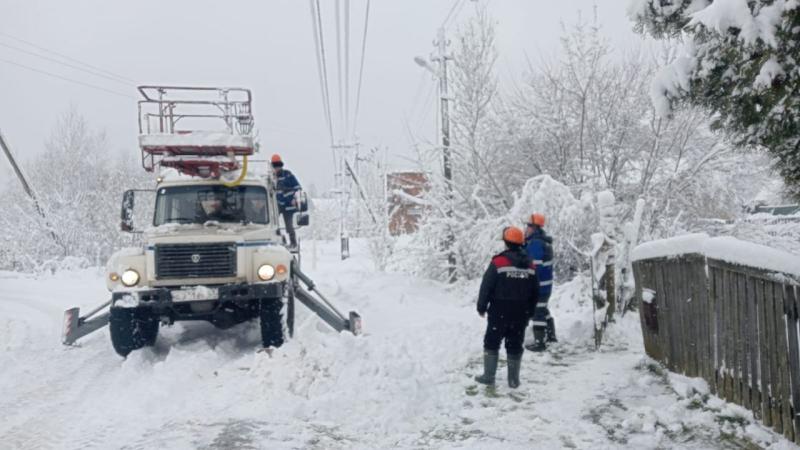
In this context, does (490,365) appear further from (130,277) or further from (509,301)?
(130,277)

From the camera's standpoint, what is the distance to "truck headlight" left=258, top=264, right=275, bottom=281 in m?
7.60

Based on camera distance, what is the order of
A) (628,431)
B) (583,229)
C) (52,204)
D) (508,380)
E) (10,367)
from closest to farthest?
(628,431), (508,380), (10,367), (583,229), (52,204)

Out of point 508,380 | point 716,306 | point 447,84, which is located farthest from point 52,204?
point 716,306

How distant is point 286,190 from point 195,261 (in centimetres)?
267

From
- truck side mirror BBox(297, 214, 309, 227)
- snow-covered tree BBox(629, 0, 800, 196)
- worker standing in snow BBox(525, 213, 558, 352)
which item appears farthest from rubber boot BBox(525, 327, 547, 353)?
snow-covered tree BBox(629, 0, 800, 196)

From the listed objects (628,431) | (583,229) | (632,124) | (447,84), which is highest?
(447,84)

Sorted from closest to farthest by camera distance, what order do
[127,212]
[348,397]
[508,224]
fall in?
1. [348,397]
2. [127,212]
3. [508,224]

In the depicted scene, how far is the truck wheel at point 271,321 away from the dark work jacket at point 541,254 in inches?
129

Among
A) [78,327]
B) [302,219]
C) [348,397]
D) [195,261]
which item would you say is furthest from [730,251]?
[78,327]

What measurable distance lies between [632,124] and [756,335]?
9.46 meters

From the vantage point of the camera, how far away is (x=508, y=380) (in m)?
6.40

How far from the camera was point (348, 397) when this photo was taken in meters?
5.64

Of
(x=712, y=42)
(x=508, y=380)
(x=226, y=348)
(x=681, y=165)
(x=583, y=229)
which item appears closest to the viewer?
(x=712, y=42)

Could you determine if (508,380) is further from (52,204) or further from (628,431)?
(52,204)
